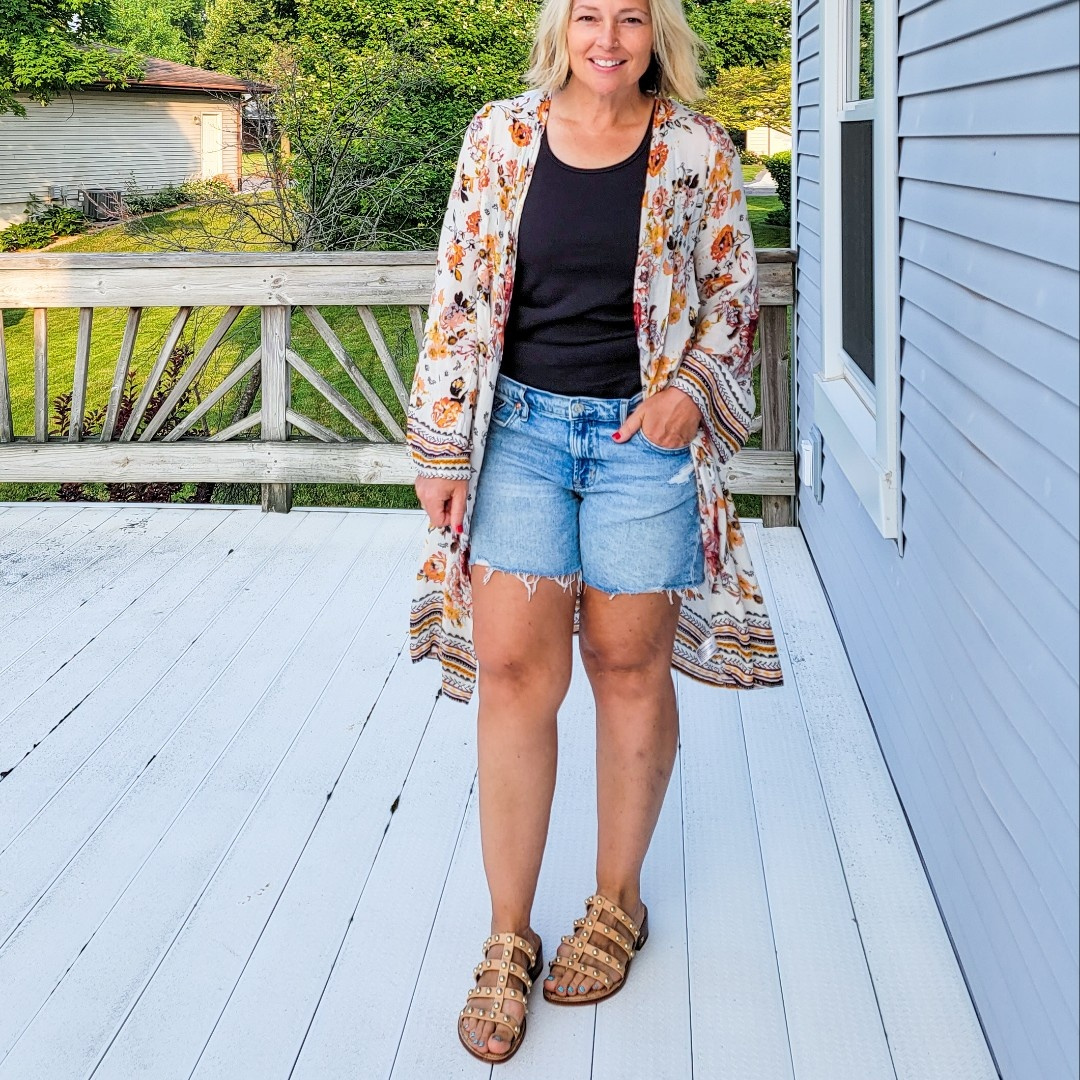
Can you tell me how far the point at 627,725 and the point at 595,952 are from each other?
0.38 m

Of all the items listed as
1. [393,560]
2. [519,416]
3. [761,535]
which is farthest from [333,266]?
[519,416]

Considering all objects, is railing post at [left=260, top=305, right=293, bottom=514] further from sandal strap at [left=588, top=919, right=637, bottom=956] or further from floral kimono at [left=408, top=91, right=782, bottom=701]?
sandal strap at [left=588, top=919, right=637, bottom=956]

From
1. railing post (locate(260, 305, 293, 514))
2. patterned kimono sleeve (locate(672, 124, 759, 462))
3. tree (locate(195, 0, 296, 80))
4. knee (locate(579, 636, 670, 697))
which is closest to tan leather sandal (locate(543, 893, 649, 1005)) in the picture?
knee (locate(579, 636, 670, 697))

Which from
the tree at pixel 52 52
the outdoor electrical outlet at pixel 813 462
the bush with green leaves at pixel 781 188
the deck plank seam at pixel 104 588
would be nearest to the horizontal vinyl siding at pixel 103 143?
the tree at pixel 52 52

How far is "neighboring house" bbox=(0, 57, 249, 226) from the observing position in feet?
80.0

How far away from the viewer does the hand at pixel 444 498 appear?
2.08 m

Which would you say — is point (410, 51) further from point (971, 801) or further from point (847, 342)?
point (971, 801)

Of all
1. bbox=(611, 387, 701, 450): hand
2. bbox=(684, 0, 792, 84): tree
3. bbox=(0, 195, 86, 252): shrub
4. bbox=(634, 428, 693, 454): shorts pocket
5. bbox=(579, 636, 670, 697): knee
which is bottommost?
bbox=(579, 636, 670, 697): knee

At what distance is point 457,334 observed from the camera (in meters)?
2.07

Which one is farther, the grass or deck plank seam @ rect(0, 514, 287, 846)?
the grass

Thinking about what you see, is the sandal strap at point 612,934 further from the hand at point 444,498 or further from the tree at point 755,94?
the tree at point 755,94

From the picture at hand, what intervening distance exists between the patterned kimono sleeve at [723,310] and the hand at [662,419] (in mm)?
33

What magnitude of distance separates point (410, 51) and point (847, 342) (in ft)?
30.5

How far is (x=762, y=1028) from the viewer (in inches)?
84.8
